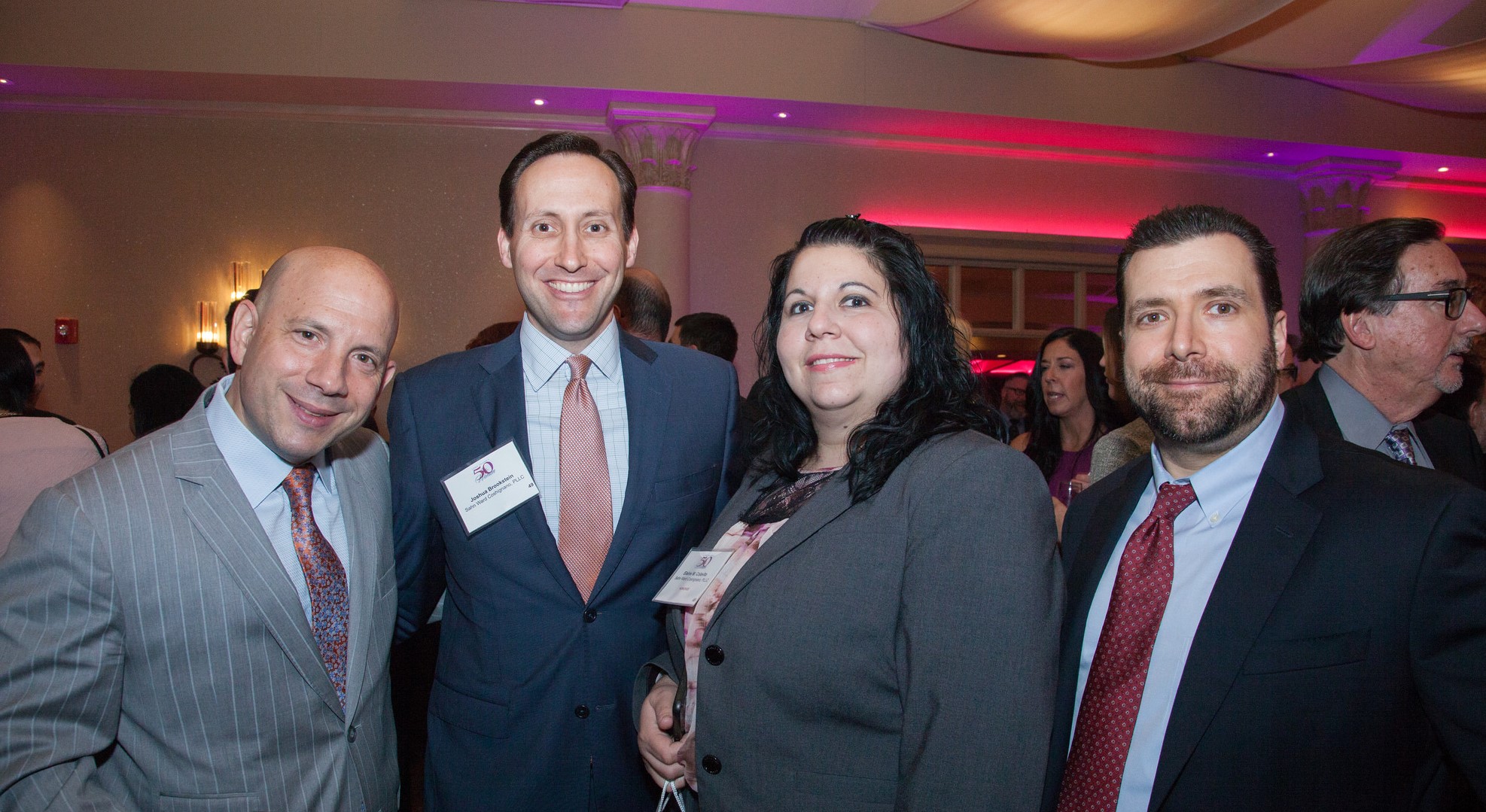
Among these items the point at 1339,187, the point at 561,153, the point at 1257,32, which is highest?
the point at 1257,32

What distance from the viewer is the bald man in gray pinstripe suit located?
115cm

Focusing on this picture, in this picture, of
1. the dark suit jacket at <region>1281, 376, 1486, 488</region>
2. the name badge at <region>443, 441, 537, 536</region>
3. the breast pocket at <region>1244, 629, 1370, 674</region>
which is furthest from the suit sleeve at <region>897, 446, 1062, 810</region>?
the dark suit jacket at <region>1281, 376, 1486, 488</region>

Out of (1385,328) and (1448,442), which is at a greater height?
(1385,328)

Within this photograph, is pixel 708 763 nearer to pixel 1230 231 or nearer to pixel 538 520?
pixel 538 520

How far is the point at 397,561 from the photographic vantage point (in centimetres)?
176

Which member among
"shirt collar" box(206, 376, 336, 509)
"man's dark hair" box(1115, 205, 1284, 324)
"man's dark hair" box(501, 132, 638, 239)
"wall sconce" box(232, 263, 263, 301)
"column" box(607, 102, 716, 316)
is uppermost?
"column" box(607, 102, 716, 316)

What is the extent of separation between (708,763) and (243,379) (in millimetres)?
996

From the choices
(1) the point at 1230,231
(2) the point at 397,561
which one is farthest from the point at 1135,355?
(2) the point at 397,561

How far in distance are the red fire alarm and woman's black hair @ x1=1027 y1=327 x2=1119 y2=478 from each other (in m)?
7.15

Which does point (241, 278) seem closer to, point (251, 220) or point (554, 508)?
point (251, 220)

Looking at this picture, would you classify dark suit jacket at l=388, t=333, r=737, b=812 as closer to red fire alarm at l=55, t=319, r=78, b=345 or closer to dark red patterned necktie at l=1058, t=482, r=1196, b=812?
dark red patterned necktie at l=1058, t=482, r=1196, b=812

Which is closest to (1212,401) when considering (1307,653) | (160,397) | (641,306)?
(1307,653)

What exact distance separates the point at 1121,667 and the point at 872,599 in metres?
0.42

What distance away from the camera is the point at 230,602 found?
1281 mm
